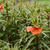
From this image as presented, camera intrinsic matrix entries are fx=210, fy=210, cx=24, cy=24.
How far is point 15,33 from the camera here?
1986 millimetres

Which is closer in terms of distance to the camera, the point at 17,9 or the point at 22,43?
the point at 22,43

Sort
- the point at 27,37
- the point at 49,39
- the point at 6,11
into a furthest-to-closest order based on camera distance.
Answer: the point at 6,11 → the point at 49,39 → the point at 27,37

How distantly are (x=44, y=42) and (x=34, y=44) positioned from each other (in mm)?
88

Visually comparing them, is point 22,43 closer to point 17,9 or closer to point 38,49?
point 38,49

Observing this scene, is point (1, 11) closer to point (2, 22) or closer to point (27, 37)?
point (2, 22)

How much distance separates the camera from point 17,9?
82.7 inches

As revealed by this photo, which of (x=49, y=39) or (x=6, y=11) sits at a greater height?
(x=6, y=11)

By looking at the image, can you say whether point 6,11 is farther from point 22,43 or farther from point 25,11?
point 22,43

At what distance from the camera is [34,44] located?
1818 millimetres

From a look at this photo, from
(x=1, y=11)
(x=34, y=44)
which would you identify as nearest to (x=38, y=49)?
(x=34, y=44)

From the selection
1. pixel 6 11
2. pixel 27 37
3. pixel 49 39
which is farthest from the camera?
pixel 6 11

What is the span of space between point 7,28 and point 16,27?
9cm

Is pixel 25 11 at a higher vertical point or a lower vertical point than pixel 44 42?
higher

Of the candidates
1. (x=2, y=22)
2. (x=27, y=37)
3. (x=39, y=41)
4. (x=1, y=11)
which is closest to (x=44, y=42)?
(x=39, y=41)
